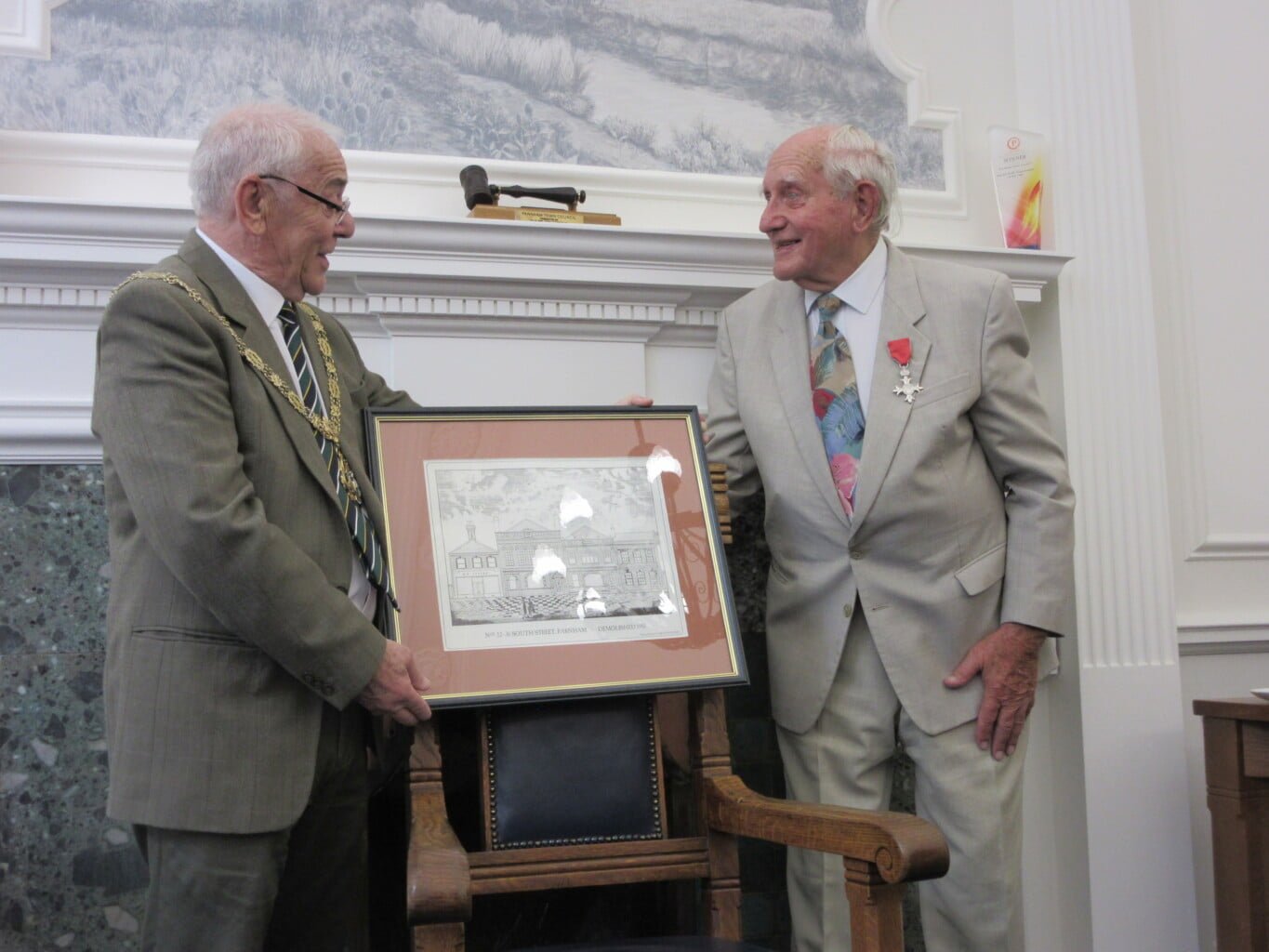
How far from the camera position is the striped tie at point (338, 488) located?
70.4 inches

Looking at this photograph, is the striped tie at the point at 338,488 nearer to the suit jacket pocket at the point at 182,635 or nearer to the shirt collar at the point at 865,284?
the suit jacket pocket at the point at 182,635

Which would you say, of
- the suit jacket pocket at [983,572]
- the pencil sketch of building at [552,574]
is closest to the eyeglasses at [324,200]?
the pencil sketch of building at [552,574]

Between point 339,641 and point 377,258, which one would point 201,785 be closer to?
point 339,641

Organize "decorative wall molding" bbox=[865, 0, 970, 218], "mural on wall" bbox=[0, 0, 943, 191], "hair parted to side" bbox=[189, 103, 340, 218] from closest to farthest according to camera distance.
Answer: "hair parted to side" bbox=[189, 103, 340, 218] → "mural on wall" bbox=[0, 0, 943, 191] → "decorative wall molding" bbox=[865, 0, 970, 218]

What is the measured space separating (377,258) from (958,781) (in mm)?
1402

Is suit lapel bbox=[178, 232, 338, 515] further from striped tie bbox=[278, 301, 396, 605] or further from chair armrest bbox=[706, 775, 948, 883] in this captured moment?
chair armrest bbox=[706, 775, 948, 883]

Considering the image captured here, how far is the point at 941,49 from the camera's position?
2.86 m

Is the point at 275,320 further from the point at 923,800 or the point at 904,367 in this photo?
the point at 923,800

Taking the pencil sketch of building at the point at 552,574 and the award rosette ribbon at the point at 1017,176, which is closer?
the pencil sketch of building at the point at 552,574

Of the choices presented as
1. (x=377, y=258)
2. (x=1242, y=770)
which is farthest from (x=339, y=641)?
(x=1242, y=770)

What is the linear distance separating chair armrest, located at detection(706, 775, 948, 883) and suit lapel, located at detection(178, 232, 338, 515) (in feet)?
2.52

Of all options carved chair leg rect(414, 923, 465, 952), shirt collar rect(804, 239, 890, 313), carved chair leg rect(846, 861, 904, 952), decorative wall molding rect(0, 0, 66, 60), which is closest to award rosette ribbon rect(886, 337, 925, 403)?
shirt collar rect(804, 239, 890, 313)

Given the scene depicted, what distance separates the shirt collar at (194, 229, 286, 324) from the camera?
179cm

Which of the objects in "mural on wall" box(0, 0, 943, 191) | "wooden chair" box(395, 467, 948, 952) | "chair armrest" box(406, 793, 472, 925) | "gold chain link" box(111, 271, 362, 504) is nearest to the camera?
"chair armrest" box(406, 793, 472, 925)
